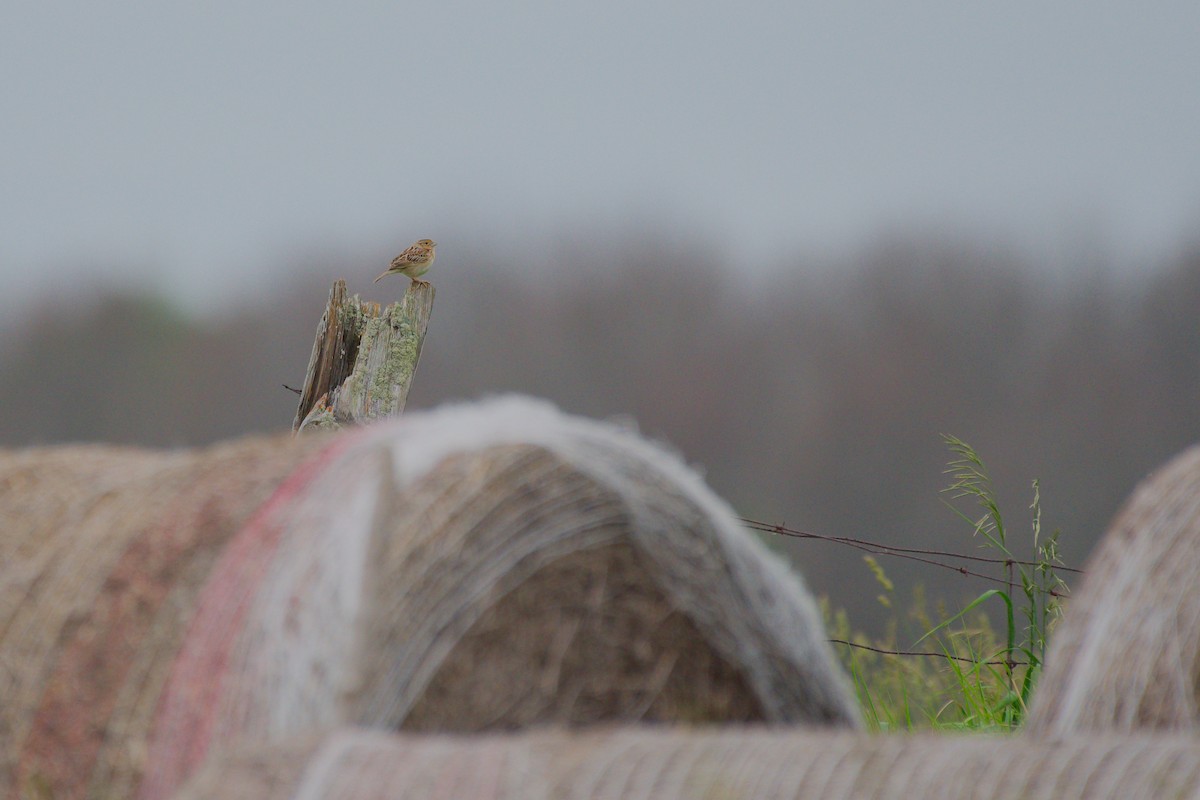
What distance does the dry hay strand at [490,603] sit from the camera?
5.55 feet

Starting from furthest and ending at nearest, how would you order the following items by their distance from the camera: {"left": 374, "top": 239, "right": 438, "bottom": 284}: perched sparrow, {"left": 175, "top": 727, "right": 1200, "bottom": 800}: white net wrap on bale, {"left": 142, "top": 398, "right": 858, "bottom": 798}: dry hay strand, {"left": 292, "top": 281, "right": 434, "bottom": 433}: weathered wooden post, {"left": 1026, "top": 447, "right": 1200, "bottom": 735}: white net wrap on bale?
{"left": 374, "top": 239, "right": 438, "bottom": 284}: perched sparrow
{"left": 292, "top": 281, "right": 434, "bottom": 433}: weathered wooden post
{"left": 1026, "top": 447, "right": 1200, "bottom": 735}: white net wrap on bale
{"left": 142, "top": 398, "right": 858, "bottom": 798}: dry hay strand
{"left": 175, "top": 727, "right": 1200, "bottom": 800}: white net wrap on bale

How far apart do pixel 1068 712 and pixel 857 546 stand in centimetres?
269

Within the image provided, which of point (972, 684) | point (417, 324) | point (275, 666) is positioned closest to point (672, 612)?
point (275, 666)

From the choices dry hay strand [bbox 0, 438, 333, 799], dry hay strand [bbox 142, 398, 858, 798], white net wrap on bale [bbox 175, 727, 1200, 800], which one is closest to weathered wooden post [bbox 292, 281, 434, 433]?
dry hay strand [bbox 0, 438, 333, 799]

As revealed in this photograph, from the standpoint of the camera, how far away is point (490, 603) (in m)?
Result: 1.79

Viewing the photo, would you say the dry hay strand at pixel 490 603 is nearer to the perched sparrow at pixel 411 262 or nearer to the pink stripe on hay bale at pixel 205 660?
the pink stripe on hay bale at pixel 205 660

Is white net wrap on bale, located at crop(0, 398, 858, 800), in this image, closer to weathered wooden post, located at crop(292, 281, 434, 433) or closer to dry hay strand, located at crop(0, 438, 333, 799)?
dry hay strand, located at crop(0, 438, 333, 799)

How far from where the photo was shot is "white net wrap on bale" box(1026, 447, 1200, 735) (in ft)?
5.89

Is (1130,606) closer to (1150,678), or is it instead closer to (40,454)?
(1150,678)

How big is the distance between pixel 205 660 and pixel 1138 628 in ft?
4.22

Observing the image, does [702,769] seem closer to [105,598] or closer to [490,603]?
[490,603]

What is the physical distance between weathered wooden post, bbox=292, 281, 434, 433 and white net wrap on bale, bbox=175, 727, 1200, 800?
121 inches

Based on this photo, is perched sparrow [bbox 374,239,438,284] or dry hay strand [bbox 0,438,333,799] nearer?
dry hay strand [bbox 0,438,333,799]

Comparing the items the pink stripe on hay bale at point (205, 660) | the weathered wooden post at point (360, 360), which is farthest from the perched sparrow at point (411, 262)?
the pink stripe on hay bale at point (205, 660)
